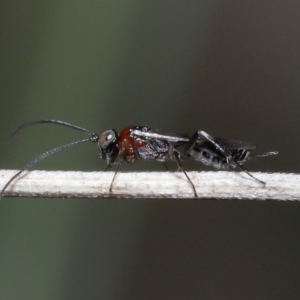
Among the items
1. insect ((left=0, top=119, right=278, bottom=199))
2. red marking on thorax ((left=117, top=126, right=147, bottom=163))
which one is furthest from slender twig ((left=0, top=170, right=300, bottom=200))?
red marking on thorax ((left=117, top=126, right=147, bottom=163))

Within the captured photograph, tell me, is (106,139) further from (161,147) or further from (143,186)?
(143,186)

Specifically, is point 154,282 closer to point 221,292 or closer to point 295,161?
point 221,292

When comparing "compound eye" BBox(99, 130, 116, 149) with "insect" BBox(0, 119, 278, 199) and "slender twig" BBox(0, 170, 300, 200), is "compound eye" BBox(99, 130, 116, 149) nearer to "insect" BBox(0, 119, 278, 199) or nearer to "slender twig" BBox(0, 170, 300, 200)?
"insect" BBox(0, 119, 278, 199)

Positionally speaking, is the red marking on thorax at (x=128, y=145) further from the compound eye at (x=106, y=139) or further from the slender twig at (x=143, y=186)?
the slender twig at (x=143, y=186)

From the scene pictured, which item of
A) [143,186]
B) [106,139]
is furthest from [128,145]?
[143,186]

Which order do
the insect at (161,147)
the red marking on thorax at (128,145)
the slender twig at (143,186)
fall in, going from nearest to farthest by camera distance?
the slender twig at (143,186) < the insect at (161,147) < the red marking on thorax at (128,145)

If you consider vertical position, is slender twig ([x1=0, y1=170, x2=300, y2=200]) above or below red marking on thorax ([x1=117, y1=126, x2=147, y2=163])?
above

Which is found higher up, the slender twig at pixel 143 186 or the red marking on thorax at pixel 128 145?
the slender twig at pixel 143 186

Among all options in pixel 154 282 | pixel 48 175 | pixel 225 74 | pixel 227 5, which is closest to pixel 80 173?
pixel 48 175

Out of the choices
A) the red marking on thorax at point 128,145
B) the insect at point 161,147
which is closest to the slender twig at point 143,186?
the insect at point 161,147
